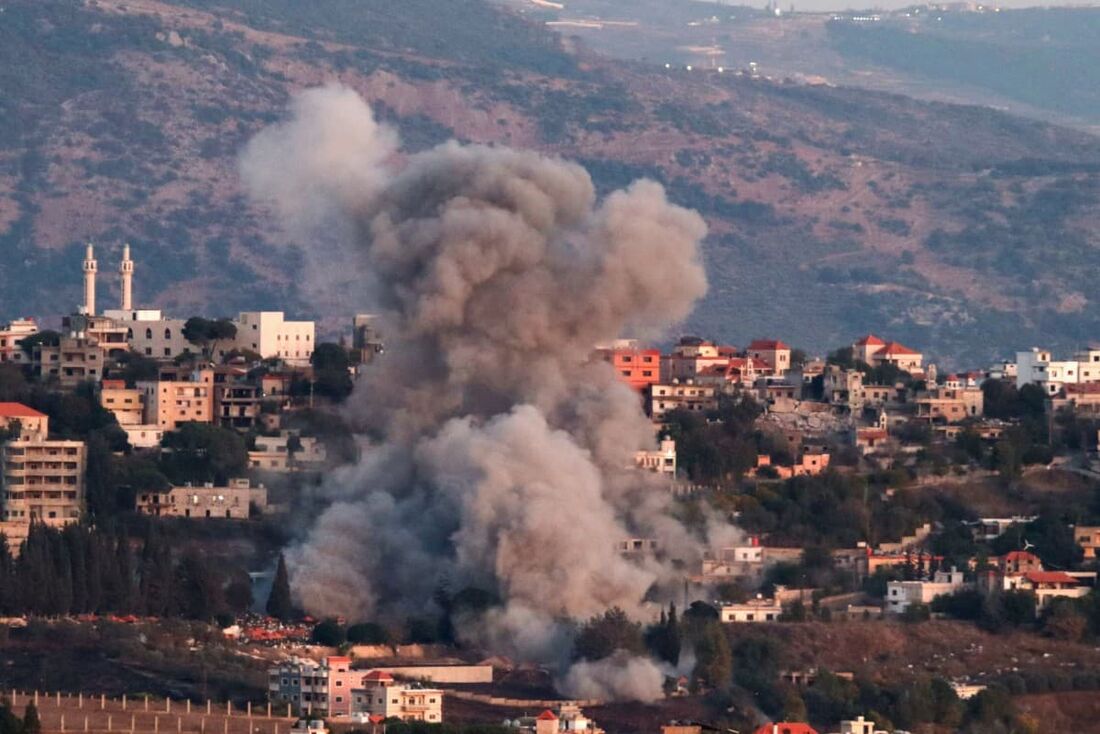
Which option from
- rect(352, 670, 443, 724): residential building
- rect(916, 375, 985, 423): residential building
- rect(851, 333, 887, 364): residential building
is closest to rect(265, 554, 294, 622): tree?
rect(352, 670, 443, 724): residential building

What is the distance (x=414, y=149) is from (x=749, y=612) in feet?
326

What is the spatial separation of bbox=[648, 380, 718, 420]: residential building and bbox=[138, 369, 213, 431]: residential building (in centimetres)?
953

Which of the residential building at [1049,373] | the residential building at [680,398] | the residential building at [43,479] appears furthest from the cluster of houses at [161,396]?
the residential building at [1049,373]

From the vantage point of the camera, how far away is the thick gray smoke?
8506 cm

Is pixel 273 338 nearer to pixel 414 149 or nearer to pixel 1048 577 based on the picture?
pixel 1048 577

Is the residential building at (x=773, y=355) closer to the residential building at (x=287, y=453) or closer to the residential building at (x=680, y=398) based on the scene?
the residential building at (x=680, y=398)

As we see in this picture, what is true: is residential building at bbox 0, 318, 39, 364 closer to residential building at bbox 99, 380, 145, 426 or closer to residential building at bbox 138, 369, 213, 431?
residential building at bbox 99, 380, 145, 426

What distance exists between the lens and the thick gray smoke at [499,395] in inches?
3349

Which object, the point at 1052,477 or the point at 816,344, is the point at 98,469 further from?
the point at 816,344

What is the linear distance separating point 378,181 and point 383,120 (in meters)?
93.4

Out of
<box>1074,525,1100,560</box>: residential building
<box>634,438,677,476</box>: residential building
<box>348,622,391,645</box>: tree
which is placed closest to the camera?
<box>348,622,391,645</box>: tree

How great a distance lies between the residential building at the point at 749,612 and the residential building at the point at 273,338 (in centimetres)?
2407

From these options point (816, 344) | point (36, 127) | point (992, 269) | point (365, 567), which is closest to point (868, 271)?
point (992, 269)

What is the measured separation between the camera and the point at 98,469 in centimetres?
9119
